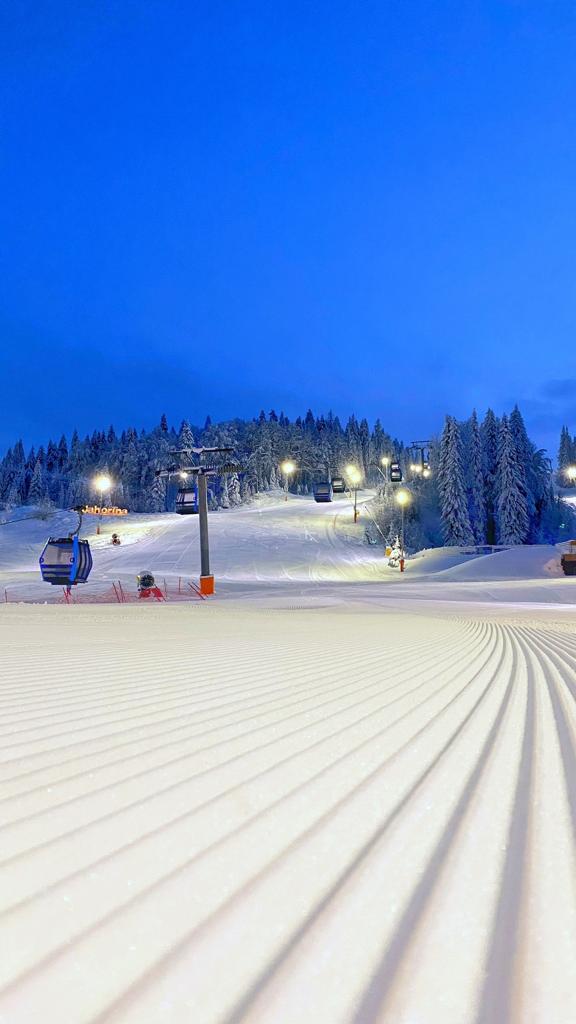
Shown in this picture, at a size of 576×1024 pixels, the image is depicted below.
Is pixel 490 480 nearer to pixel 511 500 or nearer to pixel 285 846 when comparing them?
pixel 511 500

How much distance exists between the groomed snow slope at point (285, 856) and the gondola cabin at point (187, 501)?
27.0 m

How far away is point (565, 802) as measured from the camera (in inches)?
102

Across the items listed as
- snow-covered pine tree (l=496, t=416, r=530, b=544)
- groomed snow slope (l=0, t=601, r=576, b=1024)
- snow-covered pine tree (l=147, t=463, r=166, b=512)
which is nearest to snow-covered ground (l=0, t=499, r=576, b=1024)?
groomed snow slope (l=0, t=601, r=576, b=1024)

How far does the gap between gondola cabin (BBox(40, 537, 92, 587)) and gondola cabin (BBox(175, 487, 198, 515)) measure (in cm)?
610

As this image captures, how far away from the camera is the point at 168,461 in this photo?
123 meters

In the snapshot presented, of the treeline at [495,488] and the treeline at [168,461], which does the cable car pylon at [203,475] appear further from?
the treeline at [168,461]

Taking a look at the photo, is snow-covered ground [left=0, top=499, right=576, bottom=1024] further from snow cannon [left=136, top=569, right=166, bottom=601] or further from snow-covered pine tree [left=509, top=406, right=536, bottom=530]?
snow-covered pine tree [left=509, top=406, right=536, bottom=530]

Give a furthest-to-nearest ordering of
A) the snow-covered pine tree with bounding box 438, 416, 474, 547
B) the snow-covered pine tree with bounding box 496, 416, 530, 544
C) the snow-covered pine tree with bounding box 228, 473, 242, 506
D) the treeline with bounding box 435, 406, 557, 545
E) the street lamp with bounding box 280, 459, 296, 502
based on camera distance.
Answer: the snow-covered pine tree with bounding box 228, 473, 242, 506, the snow-covered pine tree with bounding box 438, 416, 474, 547, the treeline with bounding box 435, 406, 557, 545, the snow-covered pine tree with bounding box 496, 416, 530, 544, the street lamp with bounding box 280, 459, 296, 502

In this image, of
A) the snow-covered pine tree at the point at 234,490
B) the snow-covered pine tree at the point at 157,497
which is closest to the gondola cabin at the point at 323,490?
the snow-covered pine tree at the point at 234,490

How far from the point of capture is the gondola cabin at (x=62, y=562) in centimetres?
2697

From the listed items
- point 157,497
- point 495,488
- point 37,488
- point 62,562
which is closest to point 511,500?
point 495,488

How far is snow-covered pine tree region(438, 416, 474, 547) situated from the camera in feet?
189

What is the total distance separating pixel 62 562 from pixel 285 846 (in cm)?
2703

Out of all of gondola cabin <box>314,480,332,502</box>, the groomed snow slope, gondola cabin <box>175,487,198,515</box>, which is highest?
gondola cabin <box>314,480,332,502</box>
